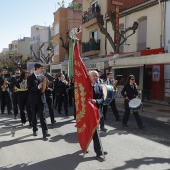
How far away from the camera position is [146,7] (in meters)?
17.3

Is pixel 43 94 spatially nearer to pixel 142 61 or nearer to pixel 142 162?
pixel 142 162

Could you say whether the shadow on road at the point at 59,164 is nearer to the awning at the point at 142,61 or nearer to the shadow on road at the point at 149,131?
the shadow on road at the point at 149,131

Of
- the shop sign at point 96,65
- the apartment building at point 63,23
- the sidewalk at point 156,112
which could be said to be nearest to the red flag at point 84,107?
the sidewalk at point 156,112

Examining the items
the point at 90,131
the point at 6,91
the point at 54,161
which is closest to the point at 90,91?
the point at 90,131

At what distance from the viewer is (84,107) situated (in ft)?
17.0

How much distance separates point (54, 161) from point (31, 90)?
7.58ft

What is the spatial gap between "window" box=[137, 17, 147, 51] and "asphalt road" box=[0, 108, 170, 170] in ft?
34.2

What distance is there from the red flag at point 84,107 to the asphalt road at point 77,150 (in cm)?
47

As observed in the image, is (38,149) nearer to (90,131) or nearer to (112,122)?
(90,131)

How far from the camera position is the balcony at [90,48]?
23.8 meters

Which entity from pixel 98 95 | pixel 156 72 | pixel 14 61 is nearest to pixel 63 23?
pixel 156 72

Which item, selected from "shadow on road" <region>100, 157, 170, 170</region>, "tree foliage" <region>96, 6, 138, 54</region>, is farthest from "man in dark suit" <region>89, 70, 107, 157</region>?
"tree foliage" <region>96, 6, 138, 54</region>

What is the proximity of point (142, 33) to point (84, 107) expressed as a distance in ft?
45.5

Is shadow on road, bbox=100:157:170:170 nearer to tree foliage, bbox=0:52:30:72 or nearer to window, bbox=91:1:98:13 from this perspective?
window, bbox=91:1:98:13
